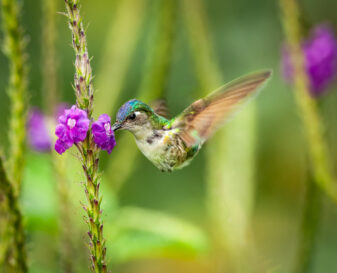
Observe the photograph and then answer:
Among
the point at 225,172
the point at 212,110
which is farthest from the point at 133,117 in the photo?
the point at 225,172

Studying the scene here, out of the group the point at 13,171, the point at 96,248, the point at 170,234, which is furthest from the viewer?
the point at 170,234

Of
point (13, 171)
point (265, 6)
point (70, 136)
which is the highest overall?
point (265, 6)

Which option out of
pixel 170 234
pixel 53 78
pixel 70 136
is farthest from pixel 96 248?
pixel 170 234

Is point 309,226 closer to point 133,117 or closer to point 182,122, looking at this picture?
point 182,122

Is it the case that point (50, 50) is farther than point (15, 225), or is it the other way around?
point (50, 50)

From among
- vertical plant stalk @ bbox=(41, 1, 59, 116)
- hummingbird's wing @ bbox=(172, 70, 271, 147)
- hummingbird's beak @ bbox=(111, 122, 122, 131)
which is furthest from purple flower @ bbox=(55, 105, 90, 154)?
vertical plant stalk @ bbox=(41, 1, 59, 116)

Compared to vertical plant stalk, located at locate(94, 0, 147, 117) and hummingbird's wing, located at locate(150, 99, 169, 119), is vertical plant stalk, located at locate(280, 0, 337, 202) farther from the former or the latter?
vertical plant stalk, located at locate(94, 0, 147, 117)

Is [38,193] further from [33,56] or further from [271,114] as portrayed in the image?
[271,114]
